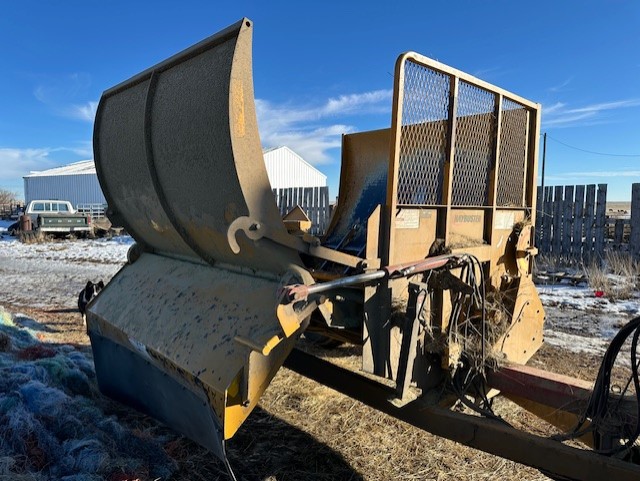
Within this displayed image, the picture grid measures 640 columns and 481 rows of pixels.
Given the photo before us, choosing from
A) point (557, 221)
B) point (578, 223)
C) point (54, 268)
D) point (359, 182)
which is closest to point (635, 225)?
point (578, 223)

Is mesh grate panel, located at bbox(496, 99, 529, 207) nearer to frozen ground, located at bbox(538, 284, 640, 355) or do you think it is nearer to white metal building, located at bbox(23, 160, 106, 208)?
frozen ground, located at bbox(538, 284, 640, 355)

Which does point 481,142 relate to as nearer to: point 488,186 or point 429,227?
point 488,186

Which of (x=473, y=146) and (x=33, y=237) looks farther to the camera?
(x=33, y=237)

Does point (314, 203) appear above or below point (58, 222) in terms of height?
above

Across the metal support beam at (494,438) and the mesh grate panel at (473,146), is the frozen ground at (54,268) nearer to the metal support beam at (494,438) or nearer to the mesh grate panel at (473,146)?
the metal support beam at (494,438)

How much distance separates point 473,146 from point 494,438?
197cm

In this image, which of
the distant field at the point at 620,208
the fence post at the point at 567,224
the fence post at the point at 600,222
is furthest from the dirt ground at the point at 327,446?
the distant field at the point at 620,208

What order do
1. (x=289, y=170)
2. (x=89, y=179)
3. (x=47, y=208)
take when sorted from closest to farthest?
(x=47, y=208), (x=289, y=170), (x=89, y=179)

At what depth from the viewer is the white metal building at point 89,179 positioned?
3384 cm

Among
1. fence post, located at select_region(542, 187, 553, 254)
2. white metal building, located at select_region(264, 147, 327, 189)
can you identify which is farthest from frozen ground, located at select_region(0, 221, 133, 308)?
white metal building, located at select_region(264, 147, 327, 189)

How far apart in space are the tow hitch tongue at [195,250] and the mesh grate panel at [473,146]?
1430mm

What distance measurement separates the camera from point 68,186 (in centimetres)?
4000

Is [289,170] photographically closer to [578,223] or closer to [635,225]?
[578,223]

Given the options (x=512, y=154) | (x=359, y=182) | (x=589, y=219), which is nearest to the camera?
(x=512, y=154)
